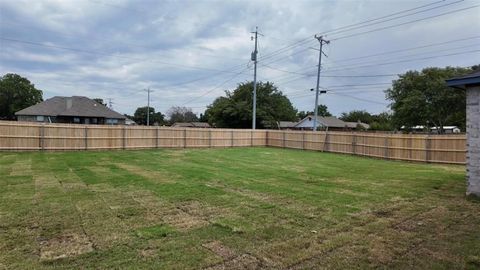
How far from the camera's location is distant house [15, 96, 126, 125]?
147 feet

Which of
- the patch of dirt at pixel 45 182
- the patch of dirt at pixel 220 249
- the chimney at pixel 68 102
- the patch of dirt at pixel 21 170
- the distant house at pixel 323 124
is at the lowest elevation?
the patch of dirt at pixel 21 170

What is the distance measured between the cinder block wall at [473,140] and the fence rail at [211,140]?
34.1 feet

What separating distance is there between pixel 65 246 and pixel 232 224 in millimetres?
2300

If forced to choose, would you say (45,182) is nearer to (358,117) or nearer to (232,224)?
(232,224)

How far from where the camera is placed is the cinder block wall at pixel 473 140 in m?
7.79

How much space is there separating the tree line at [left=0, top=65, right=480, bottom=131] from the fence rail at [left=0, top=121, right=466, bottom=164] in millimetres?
16259

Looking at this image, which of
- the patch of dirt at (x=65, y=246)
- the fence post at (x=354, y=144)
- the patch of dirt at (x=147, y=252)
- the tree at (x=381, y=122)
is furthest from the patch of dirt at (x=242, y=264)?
the tree at (x=381, y=122)

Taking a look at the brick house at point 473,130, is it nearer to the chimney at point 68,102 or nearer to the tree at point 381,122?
the chimney at point 68,102

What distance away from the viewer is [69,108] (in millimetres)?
45594

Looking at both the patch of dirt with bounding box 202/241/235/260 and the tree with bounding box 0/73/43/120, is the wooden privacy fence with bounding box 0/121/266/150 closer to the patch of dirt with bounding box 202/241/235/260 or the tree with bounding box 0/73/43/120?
the patch of dirt with bounding box 202/241/235/260

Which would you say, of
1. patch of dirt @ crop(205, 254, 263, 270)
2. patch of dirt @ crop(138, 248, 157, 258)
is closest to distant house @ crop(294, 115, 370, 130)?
patch of dirt @ crop(205, 254, 263, 270)

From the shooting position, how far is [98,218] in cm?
571

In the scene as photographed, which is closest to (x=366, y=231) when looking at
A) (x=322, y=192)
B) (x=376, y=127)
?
(x=322, y=192)

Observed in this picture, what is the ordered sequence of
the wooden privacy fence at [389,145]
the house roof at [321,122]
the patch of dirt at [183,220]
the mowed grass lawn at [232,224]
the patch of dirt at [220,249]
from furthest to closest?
A: the house roof at [321,122] → the wooden privacy fence at [389,145] → the patch of dirt at [183,220] → the patch of dirt at [220,249] → the mowed grass lawn at [232,224]
